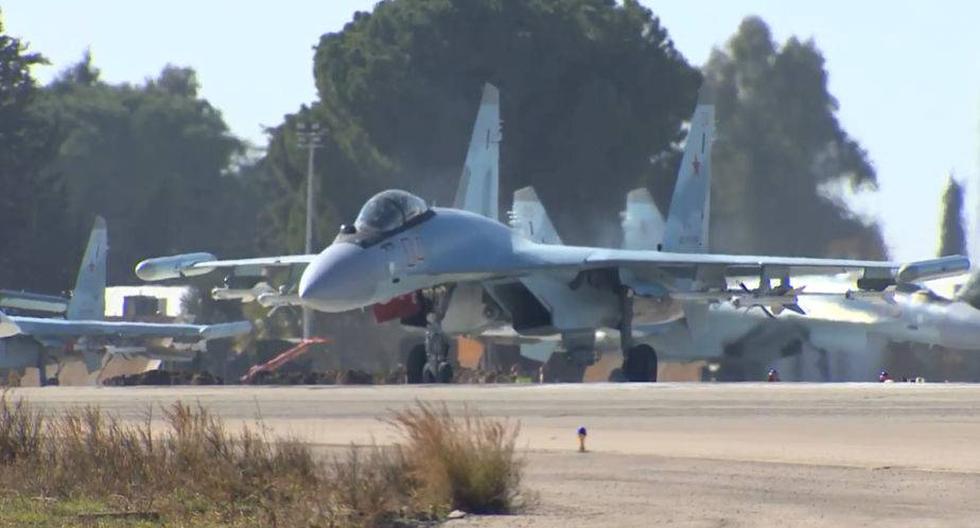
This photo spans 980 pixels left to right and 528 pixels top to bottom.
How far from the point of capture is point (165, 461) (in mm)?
16031

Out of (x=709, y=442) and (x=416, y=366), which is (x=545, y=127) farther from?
(x=709, y=442)

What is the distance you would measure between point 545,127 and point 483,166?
89.8ft

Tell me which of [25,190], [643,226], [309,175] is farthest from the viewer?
[25,190]

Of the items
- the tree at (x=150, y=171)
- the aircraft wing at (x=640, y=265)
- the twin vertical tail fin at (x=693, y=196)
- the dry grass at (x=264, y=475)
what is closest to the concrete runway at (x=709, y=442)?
the dry grass at (x=264, y=475)

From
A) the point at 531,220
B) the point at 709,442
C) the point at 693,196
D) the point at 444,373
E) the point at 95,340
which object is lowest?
the point at 709,442

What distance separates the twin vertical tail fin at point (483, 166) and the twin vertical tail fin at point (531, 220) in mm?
1066

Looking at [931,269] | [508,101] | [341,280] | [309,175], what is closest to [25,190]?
[309,175]

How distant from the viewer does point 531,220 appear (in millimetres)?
39531

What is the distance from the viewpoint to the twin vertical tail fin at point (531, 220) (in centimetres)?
3928

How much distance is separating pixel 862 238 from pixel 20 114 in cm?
3274

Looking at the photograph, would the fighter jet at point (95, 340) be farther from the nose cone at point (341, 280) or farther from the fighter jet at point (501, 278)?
the nose cone at point (341, 280)

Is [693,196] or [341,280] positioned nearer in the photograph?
[341,280]

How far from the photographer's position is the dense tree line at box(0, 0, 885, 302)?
5931 centimetres

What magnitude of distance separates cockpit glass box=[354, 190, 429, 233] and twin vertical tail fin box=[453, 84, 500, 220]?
5.28 meters
